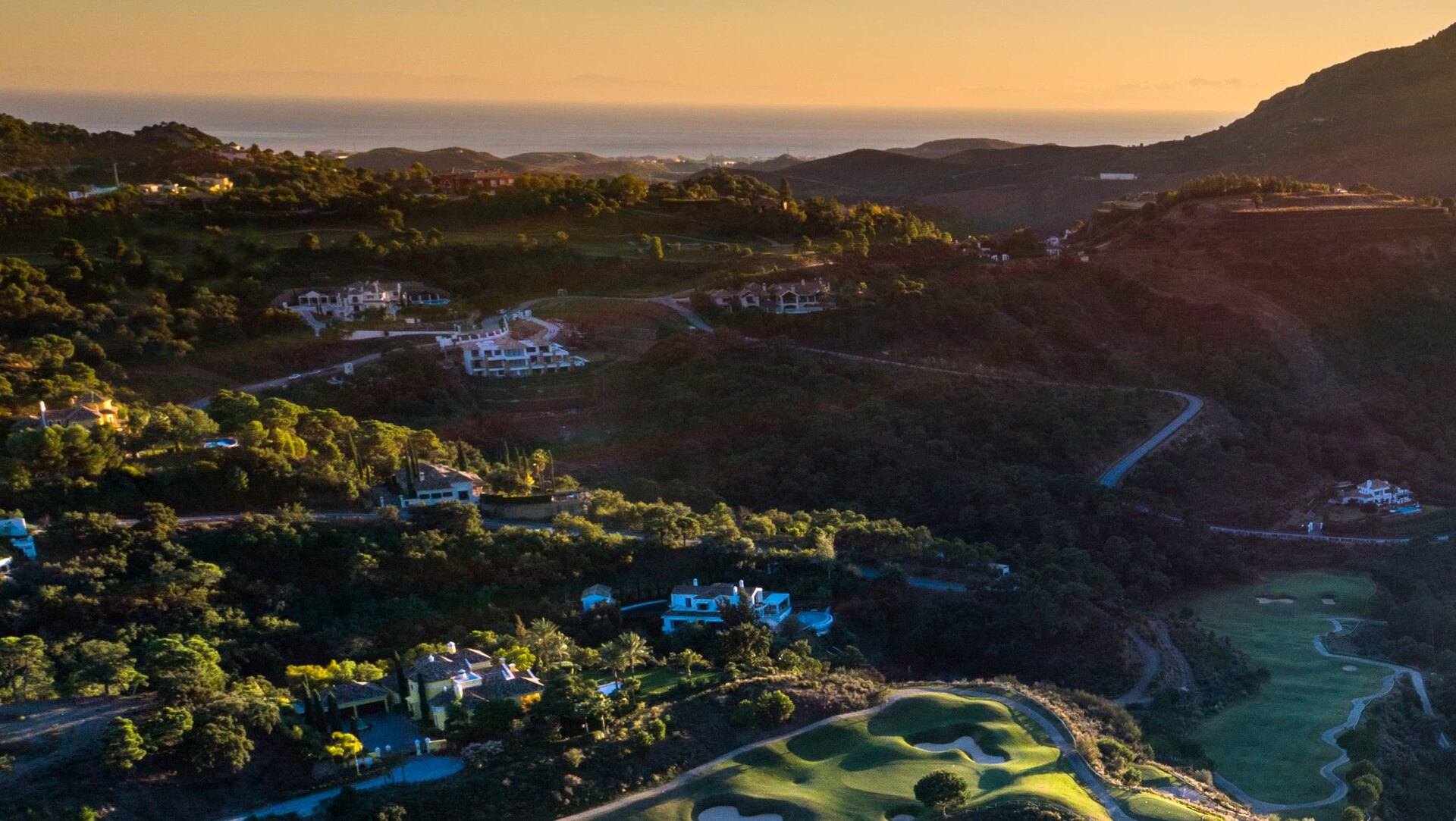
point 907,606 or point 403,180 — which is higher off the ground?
point 403,180

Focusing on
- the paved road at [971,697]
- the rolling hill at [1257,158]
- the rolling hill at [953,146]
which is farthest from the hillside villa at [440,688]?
the rolling hill at [953,146]

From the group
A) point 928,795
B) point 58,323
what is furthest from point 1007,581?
point 58,323

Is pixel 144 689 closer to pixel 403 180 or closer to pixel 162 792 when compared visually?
pixel 162 792

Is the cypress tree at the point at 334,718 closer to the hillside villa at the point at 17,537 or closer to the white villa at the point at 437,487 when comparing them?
the hillside villa at the point at 17,537

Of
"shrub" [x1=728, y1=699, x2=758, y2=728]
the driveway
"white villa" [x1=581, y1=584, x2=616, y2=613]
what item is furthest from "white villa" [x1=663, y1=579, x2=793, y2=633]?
the driveway

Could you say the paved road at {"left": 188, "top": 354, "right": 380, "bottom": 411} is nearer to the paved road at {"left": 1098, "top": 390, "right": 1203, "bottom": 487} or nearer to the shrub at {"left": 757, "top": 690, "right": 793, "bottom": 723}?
the shrub at {"left": 757, "top": 690, "right": 793, "bottom": 723}

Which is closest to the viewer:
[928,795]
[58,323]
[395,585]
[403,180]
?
[928,795]

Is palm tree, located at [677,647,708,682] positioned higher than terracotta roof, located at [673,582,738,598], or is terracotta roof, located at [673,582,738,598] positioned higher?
terracotta roof, located at [673,582,738,598]
